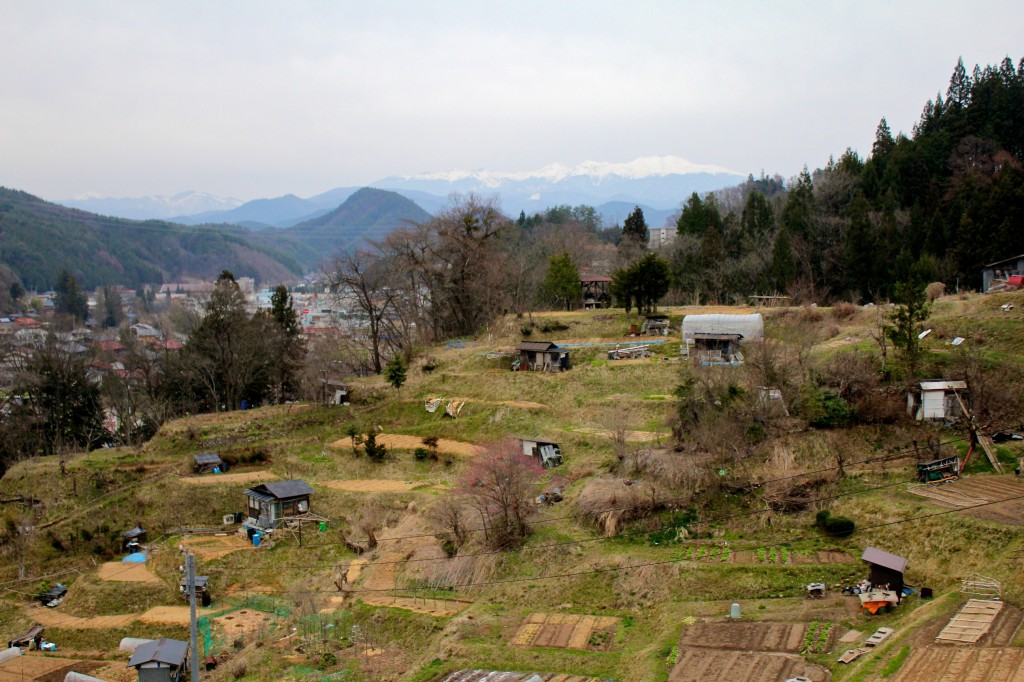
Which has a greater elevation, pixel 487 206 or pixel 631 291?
pixel 487 206

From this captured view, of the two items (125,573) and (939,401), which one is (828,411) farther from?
(125,573)

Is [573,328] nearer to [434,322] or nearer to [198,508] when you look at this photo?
[434,322]

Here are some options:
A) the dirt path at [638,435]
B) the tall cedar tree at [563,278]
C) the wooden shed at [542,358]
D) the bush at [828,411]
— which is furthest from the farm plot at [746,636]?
the tall cedar tree at [563,278]

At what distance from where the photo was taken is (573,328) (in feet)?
133

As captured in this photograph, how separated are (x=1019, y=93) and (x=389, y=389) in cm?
4062

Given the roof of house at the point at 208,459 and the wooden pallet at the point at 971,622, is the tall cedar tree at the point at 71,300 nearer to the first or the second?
the roof of house at the point at 208,459

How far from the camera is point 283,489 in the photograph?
1069 inches

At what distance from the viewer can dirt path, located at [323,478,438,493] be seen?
28.1 metres

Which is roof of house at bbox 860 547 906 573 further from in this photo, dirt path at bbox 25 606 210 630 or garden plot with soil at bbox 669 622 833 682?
dirt path at bbox 25 606 210 630

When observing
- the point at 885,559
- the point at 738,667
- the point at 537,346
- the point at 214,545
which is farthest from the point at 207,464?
the point at 885,559

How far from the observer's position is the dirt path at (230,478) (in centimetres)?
3002

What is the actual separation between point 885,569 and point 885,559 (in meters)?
0.23

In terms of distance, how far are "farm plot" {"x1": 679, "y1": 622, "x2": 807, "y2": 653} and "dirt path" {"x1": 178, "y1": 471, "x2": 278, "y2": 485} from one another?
1920cm

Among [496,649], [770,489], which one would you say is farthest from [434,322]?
[496,649]
